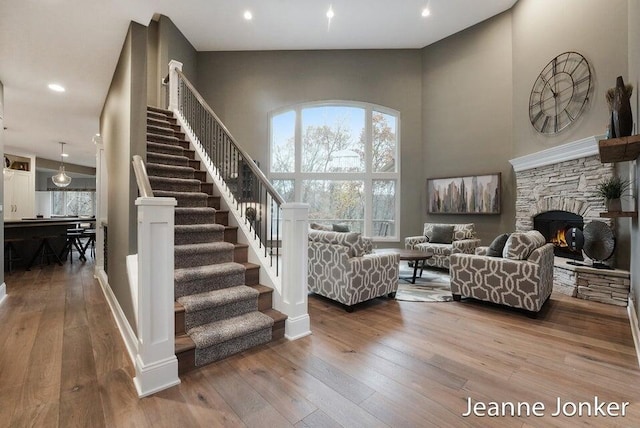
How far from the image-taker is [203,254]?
287 centimetres

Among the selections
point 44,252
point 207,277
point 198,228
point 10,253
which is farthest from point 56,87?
point 44,252

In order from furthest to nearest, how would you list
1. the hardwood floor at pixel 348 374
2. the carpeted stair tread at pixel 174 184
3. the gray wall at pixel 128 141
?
1. the carpeted stair tread at pixel 174 184
2. the gray wall at pixel 128 141
3. the hardwood floor at pixel 348 374

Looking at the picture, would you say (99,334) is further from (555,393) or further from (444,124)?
(444,124)

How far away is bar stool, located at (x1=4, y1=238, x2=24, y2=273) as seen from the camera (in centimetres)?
526

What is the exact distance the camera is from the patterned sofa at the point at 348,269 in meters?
3.23

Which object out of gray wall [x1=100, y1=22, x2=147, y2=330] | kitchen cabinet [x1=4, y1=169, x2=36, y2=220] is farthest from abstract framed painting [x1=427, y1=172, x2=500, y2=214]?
kitchen cabinet [x1=4, y1=169, x2=36, y2=220]

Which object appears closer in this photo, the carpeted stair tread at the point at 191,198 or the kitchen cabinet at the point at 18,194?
the carpeted stair tread at the point at 191,198

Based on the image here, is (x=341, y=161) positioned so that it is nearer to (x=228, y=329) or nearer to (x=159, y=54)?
(x=159, y=54)

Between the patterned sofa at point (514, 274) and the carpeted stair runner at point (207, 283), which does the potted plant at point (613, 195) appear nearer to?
the patterned sofa at point (514, 274)

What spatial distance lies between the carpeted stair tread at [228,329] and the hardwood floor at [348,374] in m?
0.17

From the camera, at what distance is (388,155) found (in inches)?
277

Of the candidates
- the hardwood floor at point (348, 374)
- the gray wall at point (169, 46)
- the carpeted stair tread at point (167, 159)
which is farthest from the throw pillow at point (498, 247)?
the gray wall at point (169, 46)

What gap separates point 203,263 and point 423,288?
9.85ft

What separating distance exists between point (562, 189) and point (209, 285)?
16.6 feet
